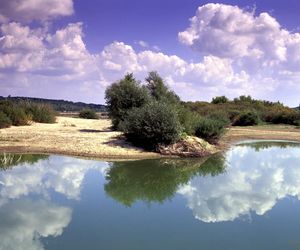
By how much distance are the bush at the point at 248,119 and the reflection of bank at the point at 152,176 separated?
1393 inches

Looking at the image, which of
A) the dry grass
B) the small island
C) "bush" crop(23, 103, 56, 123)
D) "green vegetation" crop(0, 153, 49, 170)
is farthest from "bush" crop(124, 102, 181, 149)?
"bush" crop(23, 103, 56, 123)

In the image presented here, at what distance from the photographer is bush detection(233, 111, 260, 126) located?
61.4 m

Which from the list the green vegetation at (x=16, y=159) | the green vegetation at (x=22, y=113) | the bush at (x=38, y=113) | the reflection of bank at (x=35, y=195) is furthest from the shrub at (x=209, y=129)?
the bush at (x=38, y=113)

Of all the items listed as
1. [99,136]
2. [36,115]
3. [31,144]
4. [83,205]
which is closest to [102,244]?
[83,205]

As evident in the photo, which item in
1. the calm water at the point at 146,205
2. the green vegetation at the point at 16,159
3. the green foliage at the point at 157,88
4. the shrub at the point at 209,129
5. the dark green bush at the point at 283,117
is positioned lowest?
the calm water at the point at 146,205

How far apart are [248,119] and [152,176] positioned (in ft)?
142

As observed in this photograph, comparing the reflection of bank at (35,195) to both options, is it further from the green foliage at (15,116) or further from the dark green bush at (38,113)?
the dark green bush at (38,113)

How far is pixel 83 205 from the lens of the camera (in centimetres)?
1459

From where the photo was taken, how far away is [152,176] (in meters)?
20.6

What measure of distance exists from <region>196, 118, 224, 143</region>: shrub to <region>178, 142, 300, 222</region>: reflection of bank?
327 centimetres

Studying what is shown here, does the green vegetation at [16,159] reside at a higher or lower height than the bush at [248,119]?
lower

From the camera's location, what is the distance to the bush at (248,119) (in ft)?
202

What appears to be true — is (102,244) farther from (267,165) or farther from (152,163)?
(267,165)

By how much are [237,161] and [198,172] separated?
5.36m
